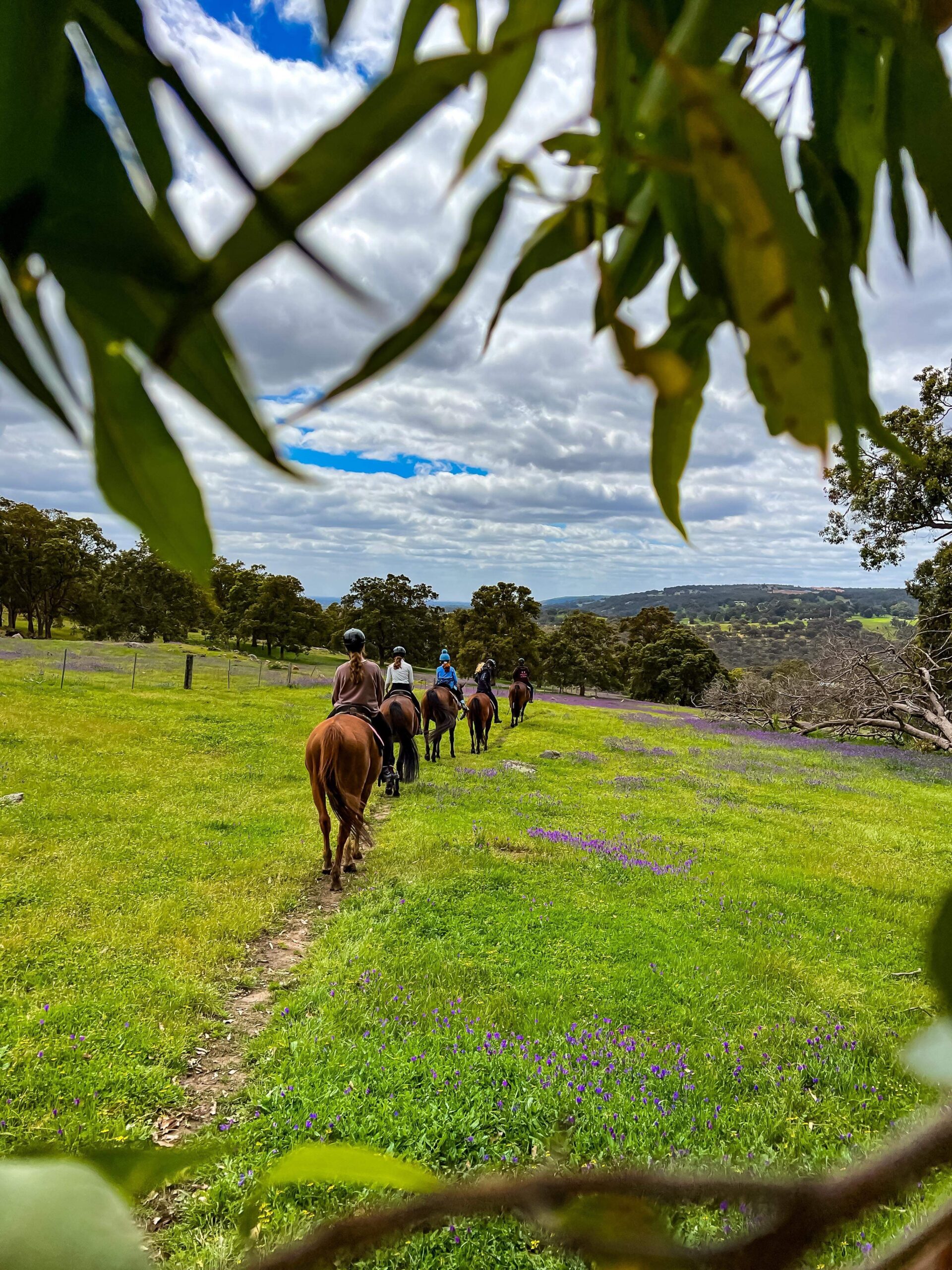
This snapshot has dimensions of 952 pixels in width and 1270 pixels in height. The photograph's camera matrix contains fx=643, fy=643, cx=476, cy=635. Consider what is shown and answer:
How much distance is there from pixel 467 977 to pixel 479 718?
34.9 feet

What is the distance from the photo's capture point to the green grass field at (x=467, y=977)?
11.1ft

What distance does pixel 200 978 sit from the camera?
16.0 feet

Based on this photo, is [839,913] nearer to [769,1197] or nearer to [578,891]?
[578,891]

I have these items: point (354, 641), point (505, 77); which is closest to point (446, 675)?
point (354, 641)

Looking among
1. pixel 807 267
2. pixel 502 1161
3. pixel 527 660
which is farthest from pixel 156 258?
pixel 527 660

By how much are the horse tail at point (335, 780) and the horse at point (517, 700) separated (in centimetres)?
1369

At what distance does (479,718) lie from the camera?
15742 millimetres

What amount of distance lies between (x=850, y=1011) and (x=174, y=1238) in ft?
16.0

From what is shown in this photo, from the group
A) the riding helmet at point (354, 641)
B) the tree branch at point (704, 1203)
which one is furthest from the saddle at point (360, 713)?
the tree branch at point (704, 1203)

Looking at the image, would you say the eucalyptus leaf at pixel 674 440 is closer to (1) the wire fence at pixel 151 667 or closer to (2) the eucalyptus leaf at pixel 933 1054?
(2) the eucalyptus leaf at pixel 933 1054

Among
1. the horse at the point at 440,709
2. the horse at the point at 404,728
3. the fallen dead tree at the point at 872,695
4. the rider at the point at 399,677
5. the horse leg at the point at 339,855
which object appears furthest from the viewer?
the fallen dead tree at the point at 872,695

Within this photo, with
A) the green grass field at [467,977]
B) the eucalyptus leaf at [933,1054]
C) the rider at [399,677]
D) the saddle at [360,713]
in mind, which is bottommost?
the green grass field at [467,977]

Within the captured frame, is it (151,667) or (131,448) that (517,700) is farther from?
(131,448)

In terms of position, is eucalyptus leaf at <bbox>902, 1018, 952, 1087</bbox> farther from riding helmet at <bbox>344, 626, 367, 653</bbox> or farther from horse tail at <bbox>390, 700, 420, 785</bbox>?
horse tail at <bbox>390, 700, 420, 785</bbox>
